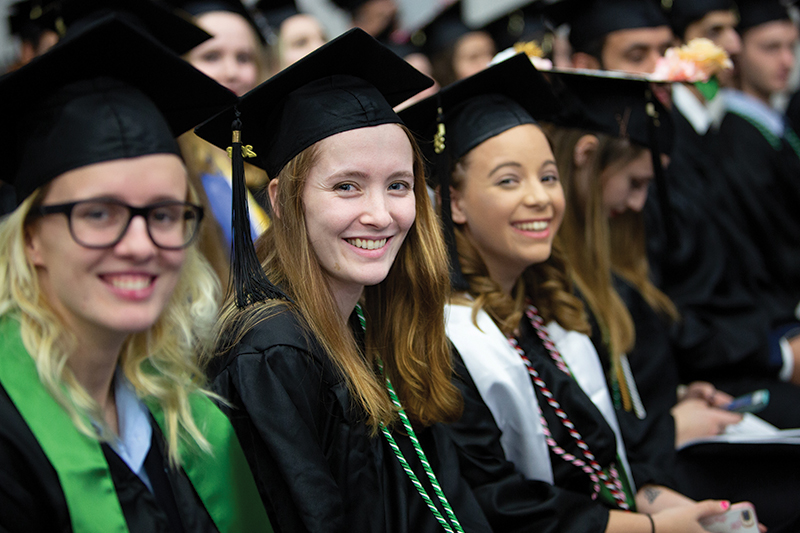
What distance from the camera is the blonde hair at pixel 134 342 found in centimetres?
131

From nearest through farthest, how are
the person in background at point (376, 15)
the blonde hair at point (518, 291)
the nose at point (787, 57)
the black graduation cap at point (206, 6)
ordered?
the blonde hair at point (518, 291) < the black graduation cap at point (206, 6) < the nose at point (787, 57) < the person in background at point (376, 15)

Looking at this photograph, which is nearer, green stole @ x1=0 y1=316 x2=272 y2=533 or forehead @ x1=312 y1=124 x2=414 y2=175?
green stole @ x1=0 y1=316 x2=272 y2=533

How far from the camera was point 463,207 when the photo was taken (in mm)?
2299

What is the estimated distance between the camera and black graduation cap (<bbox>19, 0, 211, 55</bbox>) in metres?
2.65

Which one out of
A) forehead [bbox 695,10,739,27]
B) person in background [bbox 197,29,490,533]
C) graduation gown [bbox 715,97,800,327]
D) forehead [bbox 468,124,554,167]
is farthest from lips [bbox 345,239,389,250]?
forehead [bbox 695,10,739,27]

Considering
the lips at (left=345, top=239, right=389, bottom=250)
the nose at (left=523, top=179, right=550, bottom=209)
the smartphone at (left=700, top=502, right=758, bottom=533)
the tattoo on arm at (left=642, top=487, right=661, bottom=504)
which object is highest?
the nose at (left=523, top=179, right=550, bottom=209)

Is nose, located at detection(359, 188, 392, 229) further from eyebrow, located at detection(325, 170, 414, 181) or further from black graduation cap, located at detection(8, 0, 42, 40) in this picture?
black graduation cap, located at detection(8, 0, 42, 40)

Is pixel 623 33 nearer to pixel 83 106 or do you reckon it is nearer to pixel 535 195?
pixel 535 195

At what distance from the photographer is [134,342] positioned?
1543 mm

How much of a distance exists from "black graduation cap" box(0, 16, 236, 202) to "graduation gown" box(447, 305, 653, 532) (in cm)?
113

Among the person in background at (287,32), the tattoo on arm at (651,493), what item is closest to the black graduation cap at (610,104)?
the tattoo on arm at (651,493)

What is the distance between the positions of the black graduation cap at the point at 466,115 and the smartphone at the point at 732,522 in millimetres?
1059

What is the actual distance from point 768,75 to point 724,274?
6.56 feet

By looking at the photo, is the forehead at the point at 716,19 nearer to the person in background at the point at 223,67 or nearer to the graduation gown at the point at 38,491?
the person in background at the point at 223,67
